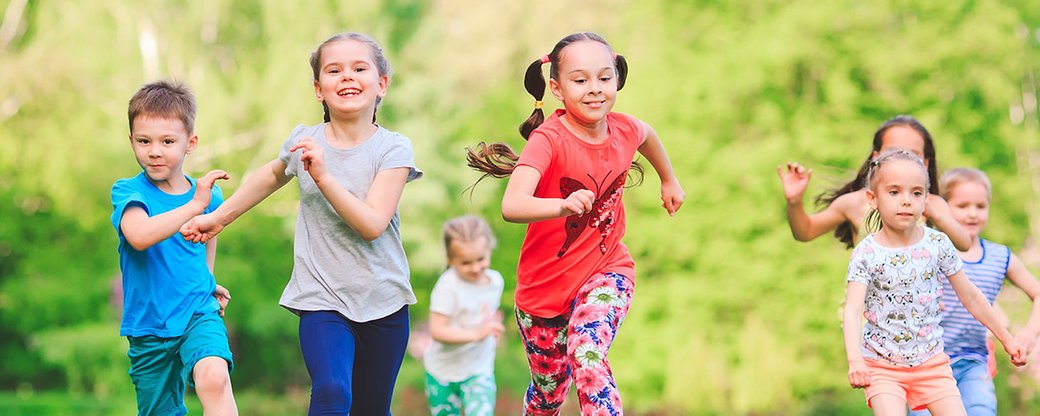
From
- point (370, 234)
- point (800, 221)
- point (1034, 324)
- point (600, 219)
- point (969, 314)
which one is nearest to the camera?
point (370, 234)

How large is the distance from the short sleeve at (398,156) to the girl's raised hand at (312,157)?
1.36 ft

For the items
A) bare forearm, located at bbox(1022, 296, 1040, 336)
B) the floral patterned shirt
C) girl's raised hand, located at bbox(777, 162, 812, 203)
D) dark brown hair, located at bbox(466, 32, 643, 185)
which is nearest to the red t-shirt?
dark brown hair, located at bbox(466, 32, 643, 185)

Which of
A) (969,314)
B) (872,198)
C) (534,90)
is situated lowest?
(969,314)

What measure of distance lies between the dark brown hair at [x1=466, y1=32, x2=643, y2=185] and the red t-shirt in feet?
0.72

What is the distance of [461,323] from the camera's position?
8.65 m

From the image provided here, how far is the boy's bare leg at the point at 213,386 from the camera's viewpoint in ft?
17.8

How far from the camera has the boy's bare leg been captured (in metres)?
5.43

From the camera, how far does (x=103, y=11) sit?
968 inches

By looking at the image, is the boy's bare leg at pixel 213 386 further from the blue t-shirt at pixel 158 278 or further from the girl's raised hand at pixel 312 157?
the girl's raised hand at pixel 312 157

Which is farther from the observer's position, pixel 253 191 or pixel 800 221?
pixel 800 221

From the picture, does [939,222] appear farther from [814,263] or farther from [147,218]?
[814,263]

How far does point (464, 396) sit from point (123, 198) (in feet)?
11.2

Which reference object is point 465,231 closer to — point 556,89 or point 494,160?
point 494,160

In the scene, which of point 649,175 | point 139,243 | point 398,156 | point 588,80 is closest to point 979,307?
point 588,80
